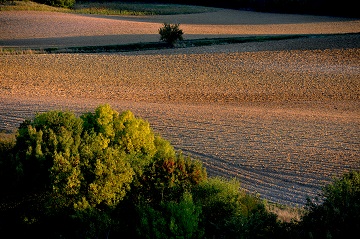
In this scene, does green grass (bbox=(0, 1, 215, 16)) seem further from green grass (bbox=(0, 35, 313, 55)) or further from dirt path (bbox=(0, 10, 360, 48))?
green grass (bbox=(0, 35, 313, 55))

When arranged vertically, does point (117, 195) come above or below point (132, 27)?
below

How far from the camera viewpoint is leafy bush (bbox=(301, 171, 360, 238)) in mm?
10695

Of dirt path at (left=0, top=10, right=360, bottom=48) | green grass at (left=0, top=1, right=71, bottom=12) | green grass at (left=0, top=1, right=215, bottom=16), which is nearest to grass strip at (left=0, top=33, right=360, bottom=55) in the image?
dirt path at (left=0, top=10, right=360, bottom=48)

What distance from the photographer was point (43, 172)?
14273 mm

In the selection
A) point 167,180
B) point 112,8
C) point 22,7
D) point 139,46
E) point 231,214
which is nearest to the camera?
point 231,214

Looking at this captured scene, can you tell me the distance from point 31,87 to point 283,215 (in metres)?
22.0

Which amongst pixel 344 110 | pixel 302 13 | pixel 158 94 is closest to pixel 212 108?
pixel 158 94

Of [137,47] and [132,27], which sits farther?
[132,27]

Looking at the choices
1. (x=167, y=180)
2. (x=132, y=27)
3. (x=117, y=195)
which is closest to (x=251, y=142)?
(x=167, y=180)

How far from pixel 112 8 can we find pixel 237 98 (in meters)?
57.7

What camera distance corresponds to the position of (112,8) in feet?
273

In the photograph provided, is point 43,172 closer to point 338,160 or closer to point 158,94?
point 338,160

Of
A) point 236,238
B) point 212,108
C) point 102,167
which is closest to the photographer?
point 236,238

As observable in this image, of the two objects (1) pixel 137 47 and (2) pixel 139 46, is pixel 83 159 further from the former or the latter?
(2) pixel 139 46
